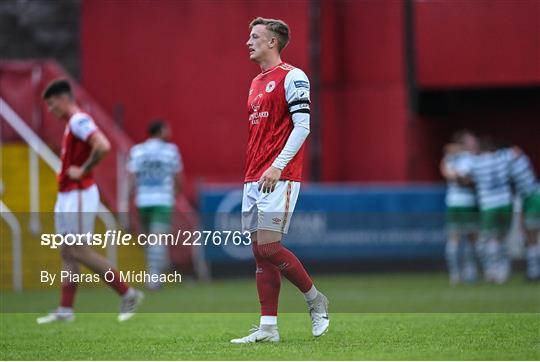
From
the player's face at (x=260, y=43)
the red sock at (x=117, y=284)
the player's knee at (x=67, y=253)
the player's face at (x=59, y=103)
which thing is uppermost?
the player's face at (x=260, y=43)

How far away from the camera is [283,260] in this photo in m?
8.54

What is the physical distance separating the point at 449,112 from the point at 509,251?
3.64m

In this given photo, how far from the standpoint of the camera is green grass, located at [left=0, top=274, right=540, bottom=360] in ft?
26.3

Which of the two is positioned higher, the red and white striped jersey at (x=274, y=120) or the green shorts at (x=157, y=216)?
the red and white striped jersey at (x=274, y=120)

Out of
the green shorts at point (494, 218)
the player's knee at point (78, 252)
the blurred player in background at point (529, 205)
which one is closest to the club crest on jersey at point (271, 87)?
the player's knee at point (78, 252)

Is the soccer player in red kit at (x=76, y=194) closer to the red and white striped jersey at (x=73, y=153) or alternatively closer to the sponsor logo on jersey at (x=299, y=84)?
the red and white striped jersey at (x=73, y=153)

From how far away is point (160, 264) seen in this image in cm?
1725

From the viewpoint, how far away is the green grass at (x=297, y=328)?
8.01 meters

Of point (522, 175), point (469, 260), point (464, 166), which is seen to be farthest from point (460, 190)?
point (469, 260)

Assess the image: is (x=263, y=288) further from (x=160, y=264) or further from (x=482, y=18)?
(x=482, y=18)

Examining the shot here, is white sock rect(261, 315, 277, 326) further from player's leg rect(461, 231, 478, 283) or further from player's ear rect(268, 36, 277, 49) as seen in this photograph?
player's leg rect(461, 231, 478, 283)

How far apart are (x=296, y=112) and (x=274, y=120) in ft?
0.74

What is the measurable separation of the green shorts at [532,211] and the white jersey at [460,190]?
0.86 m

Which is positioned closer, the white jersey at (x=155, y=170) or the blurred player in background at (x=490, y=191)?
the white jersey at (x=155, y=170)
